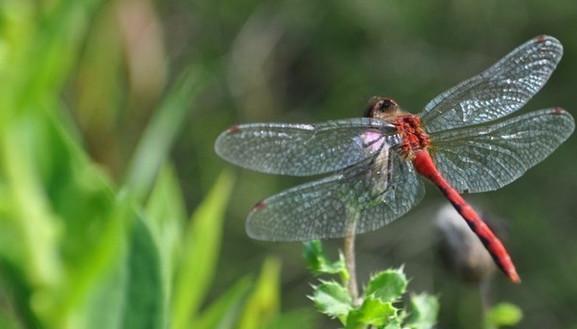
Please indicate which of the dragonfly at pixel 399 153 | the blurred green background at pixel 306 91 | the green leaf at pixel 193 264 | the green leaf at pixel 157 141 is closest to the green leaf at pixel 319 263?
the dragonfly at pixel 399 153

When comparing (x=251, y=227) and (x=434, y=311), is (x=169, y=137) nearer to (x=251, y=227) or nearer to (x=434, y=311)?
(x=251, y=227)

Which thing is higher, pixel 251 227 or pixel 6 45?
pixel 6 45

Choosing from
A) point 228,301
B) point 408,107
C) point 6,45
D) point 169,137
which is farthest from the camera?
point 408,107

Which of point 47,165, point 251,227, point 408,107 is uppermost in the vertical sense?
point 47,165

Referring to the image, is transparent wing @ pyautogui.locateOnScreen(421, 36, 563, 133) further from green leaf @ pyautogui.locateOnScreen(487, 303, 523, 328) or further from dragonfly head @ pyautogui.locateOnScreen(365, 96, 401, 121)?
green leaf @ pyautogui.locateOnScreen(487, 303, 523, 328)

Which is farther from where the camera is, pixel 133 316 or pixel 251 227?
pixel 251 227

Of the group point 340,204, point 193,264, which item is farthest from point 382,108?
point 193,264

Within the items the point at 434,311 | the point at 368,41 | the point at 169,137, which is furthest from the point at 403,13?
the point at 434,311

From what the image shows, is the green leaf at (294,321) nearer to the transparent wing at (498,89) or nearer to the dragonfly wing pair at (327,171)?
the dragonfly wing pair at (327,171)
